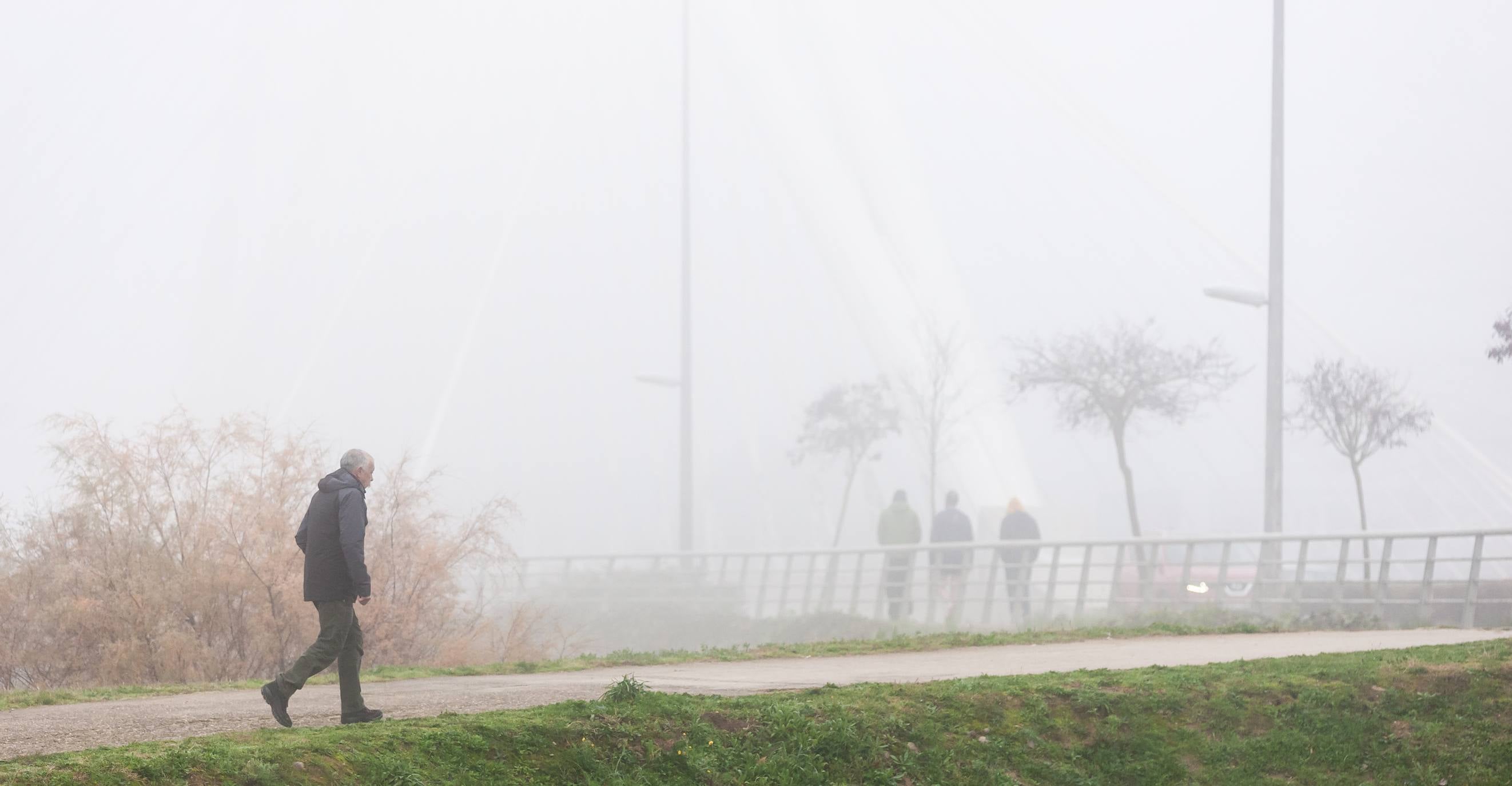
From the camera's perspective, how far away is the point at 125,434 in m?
14.0

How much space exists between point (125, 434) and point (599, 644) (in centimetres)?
1079

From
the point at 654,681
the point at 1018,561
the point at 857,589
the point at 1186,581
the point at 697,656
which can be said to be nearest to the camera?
the point at 654,681

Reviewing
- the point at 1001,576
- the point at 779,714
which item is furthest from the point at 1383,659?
the point at 1001,576

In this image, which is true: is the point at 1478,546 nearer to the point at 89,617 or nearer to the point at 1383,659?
the point at 1383,659

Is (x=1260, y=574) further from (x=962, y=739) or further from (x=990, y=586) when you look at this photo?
(x=962, y=739)

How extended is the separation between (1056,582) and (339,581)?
12259 mm

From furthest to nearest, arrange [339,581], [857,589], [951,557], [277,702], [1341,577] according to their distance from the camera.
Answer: [857,589] < [951,557] < [1341,577] < [339,581] < [277,702]

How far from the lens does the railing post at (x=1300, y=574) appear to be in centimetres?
1592

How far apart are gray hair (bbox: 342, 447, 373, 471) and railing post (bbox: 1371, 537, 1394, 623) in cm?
1162

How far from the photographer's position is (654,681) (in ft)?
31.3

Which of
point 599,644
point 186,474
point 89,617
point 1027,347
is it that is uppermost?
point 1027,347

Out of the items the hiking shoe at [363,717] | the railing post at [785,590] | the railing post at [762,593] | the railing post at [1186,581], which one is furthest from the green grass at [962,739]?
the railing post at [762,593]

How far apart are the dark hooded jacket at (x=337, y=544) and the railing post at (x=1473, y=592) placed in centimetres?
1152

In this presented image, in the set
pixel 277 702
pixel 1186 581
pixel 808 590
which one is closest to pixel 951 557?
pixel 808 590
